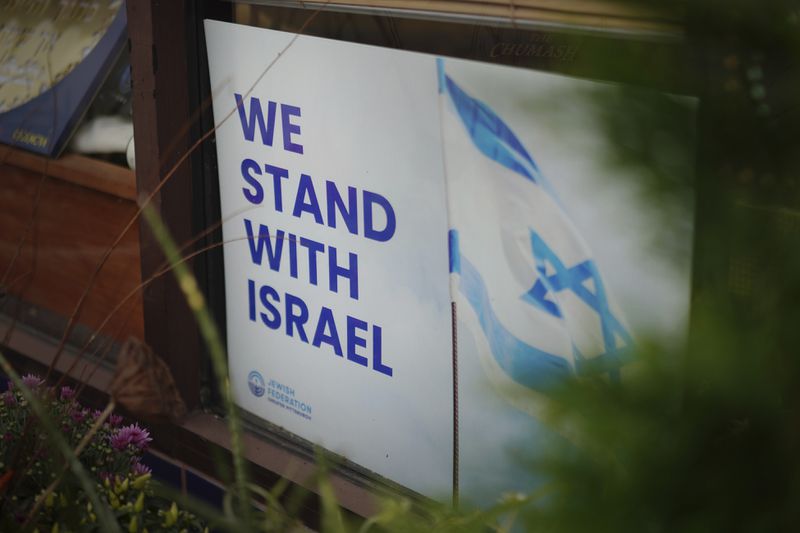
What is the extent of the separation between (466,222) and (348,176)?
36 cm

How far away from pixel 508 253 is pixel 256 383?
993mm

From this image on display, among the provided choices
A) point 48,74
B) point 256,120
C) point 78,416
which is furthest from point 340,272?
point 48,74

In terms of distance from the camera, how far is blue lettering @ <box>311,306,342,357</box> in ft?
8.77

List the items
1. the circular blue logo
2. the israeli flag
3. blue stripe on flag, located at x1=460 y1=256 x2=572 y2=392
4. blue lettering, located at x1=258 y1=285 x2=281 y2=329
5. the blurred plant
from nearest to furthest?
the blurred plant
the israeli flag
blue stripe on flag, located at x1=460 y1=256 x2=572 y2=392
blue lettering, located at x1=258 y1=285 x2=281 y2=329
the circular blue logo

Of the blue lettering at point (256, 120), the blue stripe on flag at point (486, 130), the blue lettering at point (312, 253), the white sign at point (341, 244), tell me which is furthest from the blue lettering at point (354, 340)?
the blue stripe on flag at point (486, 130)

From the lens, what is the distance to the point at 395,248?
2467 mm

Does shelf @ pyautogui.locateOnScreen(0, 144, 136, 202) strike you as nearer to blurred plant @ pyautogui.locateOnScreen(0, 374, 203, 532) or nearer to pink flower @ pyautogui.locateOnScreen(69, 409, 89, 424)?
blurred plant @ pyautogui.locateOnScreen(0, 374, 203, 532)

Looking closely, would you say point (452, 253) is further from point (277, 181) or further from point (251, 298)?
point (251, 298)

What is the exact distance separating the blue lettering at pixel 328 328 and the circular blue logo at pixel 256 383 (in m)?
0.29

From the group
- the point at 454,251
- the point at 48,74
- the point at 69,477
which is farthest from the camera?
the point at 48,74

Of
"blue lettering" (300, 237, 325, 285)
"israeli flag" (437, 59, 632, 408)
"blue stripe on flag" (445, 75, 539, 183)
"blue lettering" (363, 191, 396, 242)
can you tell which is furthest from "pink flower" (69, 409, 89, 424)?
"blue stripe on flag" (445, 75, 539, 183)

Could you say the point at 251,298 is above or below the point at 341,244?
below

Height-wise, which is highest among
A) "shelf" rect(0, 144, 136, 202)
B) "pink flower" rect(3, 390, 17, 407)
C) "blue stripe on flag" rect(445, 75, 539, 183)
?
"blue stripe on flag" rect(445, 75, 539, 183)

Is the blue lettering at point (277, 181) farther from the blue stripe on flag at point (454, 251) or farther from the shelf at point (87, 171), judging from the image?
the shelf at point (87, 171)
